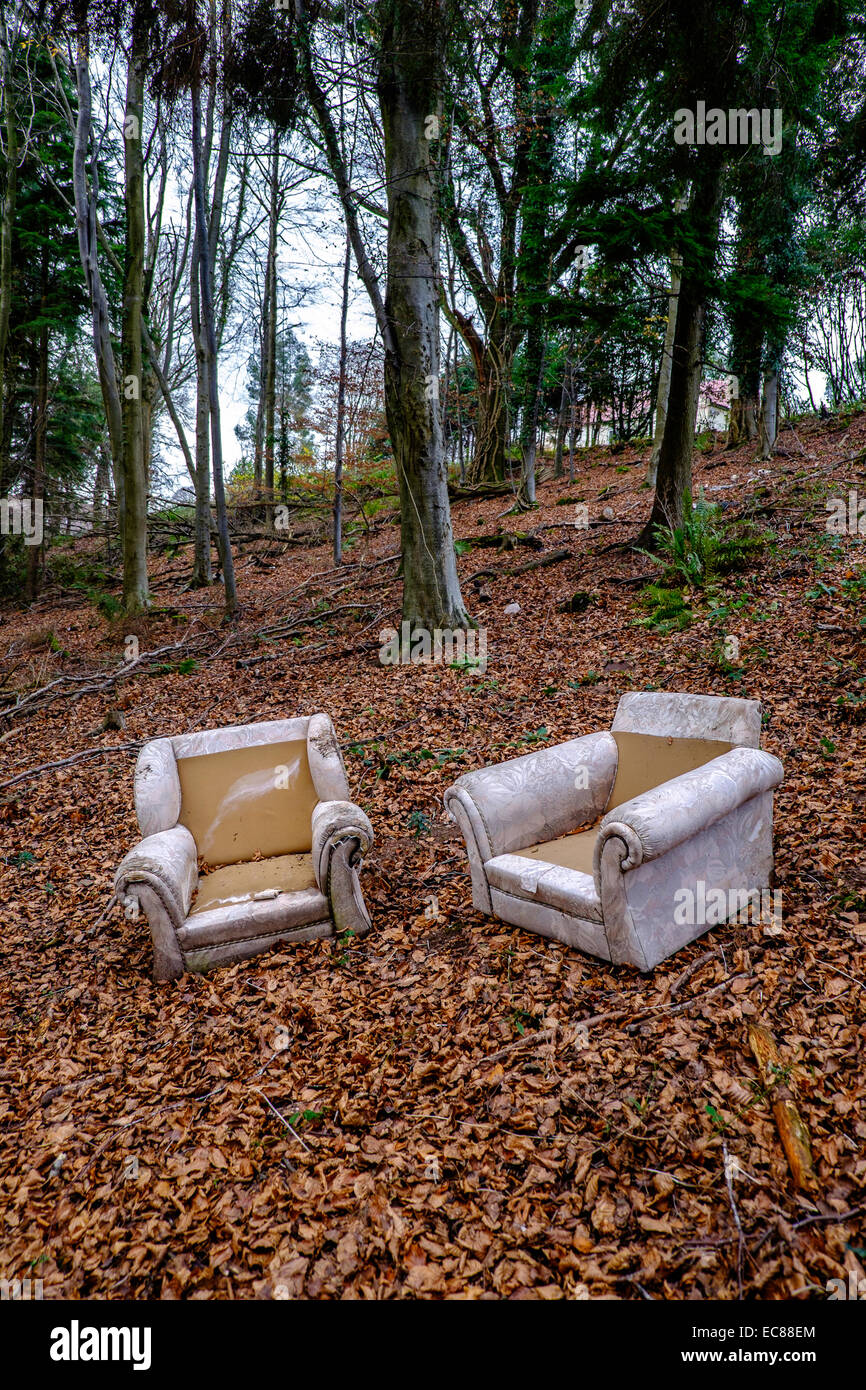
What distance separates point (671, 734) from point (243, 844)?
2603 millimetres

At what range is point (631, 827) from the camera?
276cm

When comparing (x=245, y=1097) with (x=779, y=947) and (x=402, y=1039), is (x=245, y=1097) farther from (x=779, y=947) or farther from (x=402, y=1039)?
(x=779, y=947)

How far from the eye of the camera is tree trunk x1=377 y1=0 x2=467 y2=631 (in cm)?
650

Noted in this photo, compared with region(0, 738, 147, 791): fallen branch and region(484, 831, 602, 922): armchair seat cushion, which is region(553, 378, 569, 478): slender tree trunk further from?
region(484, 831, 602, 922): armchair seat cushion

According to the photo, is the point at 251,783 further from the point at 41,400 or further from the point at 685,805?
the point at 41,400

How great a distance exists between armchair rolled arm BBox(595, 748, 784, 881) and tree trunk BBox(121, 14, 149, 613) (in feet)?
32.2

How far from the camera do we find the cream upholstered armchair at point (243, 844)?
11.1 feet

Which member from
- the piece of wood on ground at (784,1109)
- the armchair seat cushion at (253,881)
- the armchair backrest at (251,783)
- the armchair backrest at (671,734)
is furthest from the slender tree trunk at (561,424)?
the piece of wood on ground at (784,1109)

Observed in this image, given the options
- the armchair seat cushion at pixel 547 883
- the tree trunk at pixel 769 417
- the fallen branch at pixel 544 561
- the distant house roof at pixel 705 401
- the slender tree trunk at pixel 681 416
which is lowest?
the armchair seat cushion at pixel 547 883

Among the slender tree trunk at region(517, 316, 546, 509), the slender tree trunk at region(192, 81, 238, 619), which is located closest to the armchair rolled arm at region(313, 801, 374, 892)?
the slender tree trunk at region(192, 81, 238, 619)

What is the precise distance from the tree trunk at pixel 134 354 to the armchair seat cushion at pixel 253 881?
26.4 ft

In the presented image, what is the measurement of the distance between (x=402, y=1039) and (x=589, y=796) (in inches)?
67.0

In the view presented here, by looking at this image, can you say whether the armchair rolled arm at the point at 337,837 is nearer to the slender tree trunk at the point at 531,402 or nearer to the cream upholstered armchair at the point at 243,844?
the cream upholstered armchair at the point at 243,844

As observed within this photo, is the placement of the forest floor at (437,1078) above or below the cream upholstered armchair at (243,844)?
below
